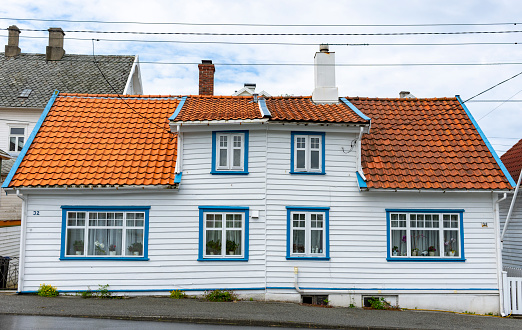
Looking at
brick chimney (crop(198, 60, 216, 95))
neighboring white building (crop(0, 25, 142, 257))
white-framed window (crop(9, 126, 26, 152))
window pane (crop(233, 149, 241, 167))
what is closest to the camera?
window pane (crop(233, 149, 241, 167))

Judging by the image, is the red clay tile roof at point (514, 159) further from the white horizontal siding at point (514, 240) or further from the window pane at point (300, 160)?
the window pane at point (300, 160)

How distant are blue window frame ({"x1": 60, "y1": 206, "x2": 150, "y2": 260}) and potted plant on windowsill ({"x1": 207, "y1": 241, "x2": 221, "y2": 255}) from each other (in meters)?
1.87

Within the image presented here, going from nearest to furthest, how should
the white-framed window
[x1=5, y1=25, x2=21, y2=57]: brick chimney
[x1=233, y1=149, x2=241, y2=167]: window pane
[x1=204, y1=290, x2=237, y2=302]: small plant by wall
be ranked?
[x1=204, y1=290, x2=237, y2=302]: small plant by wall < [x1=233, y1=149, x2=241, y2=167]: window pane < the white-framed window < [x1=5, y1=25, x2=21, y2=57]: brick chimney

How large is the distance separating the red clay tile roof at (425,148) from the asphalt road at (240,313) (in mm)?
3808

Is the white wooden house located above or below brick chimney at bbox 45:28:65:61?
below

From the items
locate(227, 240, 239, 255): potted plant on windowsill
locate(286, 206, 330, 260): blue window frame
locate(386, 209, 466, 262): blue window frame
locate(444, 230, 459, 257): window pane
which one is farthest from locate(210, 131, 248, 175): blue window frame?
locate(444, 230, 459, 257): window pane

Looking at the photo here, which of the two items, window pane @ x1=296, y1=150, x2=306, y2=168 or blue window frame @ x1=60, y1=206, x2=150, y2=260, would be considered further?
window pane @ x1=296, y1=150, x2=306, y2=168

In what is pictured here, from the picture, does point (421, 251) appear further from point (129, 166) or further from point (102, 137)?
point (102, 137)

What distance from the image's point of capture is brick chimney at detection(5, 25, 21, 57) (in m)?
31.3

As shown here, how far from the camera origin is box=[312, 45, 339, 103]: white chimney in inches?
707

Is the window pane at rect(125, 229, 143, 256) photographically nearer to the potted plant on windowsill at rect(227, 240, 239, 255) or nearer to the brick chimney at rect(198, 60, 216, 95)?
the potted plant on windowsill at rect(227, 240, 239, 255)

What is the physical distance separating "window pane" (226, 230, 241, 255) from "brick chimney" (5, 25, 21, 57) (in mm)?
23193

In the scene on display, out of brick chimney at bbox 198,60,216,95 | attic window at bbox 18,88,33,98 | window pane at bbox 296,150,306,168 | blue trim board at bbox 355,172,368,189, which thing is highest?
attic window at bbox 18,88,33,98

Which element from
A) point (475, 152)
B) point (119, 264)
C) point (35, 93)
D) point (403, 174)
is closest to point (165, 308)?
point (119, 264)
